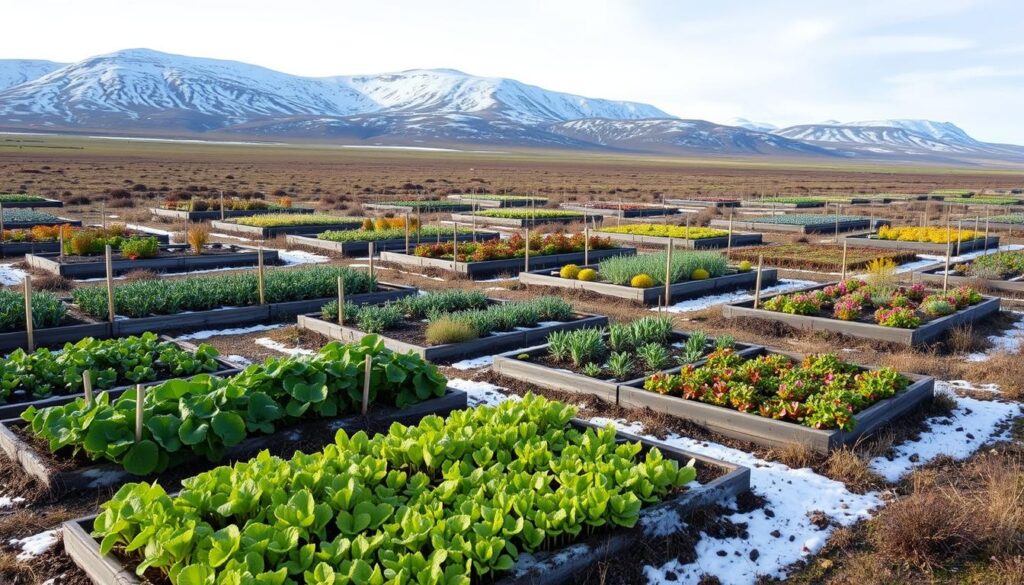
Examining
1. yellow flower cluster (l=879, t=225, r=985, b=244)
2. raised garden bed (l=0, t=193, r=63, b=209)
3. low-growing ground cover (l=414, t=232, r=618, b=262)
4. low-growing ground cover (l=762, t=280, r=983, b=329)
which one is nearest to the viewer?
low-growing ground cover (l=762, t=280, r=983, b=329)

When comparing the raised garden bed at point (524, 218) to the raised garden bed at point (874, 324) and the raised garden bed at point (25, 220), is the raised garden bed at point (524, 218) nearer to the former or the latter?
the raised garden bed at point (25, 220)

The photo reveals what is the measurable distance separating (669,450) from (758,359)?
2.67 meters

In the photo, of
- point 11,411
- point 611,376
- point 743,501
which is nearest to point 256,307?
point 11,411

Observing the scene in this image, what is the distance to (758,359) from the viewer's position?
28.9 feet

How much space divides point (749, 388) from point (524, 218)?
68.8 feet

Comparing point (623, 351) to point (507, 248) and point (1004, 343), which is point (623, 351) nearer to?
point (1004, 343)

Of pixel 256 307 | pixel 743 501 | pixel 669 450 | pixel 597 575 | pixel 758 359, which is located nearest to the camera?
pixel 597 575

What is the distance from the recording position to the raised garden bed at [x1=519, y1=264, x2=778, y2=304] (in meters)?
14.6

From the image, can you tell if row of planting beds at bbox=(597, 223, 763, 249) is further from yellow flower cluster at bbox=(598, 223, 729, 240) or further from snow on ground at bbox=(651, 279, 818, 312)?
snow on ground at bbox=(651, 279, 818, 312)

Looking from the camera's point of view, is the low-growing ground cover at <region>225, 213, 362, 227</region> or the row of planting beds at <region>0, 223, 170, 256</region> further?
the low-growing ground cover at <region>225, 213, 362, 227</region>

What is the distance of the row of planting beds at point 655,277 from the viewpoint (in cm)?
1473

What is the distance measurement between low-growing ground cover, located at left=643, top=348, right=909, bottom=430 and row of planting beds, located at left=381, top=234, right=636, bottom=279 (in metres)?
9.18

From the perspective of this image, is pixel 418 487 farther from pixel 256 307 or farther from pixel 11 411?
pixel 256 307

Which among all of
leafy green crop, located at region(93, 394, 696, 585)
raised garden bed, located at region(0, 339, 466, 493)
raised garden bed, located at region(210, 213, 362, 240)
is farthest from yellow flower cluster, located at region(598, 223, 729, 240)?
leafy green crop, located at region(93, 394, 696, 585)
